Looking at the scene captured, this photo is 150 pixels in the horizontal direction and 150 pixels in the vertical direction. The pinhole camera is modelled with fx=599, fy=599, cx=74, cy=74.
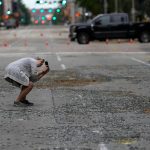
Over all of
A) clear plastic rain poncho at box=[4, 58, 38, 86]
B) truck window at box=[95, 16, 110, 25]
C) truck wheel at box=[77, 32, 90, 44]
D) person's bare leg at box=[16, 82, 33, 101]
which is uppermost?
clear plastic rain poncho at box=[4, 58, 38, 86]

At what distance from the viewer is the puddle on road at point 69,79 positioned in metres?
17.4

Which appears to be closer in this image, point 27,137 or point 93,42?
point 27,137

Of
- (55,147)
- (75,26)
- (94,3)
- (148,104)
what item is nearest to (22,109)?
(148,104)

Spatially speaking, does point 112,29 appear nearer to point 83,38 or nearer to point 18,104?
point 83,38

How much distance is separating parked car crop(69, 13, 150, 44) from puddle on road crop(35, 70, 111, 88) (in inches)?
979

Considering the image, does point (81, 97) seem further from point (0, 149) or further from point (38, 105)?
point (0, 149)

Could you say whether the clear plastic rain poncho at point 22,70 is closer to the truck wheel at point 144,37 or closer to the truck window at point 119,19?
the truck window at point 119,19

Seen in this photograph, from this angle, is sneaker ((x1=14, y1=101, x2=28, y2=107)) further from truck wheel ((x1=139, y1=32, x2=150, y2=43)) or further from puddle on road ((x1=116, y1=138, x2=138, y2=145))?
truck wheel ((x1=139, y1=32, x2=150, y2=43))

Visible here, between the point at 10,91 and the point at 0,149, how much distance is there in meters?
7.62

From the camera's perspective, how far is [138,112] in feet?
39.1

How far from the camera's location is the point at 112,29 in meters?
45.9

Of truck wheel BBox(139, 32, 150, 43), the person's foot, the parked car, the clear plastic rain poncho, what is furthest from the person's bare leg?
truck wheel BBox(139, 32, 150, 43)

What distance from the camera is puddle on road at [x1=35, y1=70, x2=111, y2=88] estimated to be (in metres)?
17.4

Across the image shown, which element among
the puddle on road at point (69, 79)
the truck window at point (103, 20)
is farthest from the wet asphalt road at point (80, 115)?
the truck window at point (103, 20)
